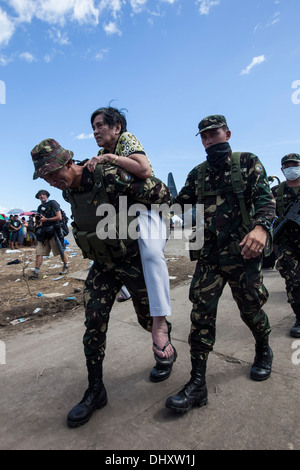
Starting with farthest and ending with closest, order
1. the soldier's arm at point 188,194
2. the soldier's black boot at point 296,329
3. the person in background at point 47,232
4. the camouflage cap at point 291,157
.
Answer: the person in background at point 47,232 < the camouflage cap at point 291,157 < the soldier's black boot at point 296,329 < the soldier's arm at point 188,194

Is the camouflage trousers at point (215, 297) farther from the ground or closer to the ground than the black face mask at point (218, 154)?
closer to the ground

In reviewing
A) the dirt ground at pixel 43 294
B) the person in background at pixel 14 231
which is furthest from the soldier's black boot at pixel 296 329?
the person in background at pixel 14 231

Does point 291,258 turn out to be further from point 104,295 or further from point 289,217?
point 104,295

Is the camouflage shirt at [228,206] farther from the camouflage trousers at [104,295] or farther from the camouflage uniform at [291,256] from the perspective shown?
the camouflage uniform at [291,256]

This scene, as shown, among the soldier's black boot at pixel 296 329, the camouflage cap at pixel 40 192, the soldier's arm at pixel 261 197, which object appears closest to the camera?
the soldier's arm at pixel 261 197

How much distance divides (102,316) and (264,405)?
1.15m

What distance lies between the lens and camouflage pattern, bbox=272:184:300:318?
3.06 metres

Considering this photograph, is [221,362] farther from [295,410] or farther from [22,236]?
[22,236]

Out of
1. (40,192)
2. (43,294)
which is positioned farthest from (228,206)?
(40,192)

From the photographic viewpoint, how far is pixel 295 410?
1888mm

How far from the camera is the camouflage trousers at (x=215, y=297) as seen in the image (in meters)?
2.12

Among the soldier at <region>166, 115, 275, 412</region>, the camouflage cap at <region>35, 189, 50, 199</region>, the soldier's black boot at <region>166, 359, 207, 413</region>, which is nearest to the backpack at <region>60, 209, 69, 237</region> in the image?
the camouflage cap at <region>35, 189, 50, 199</region>

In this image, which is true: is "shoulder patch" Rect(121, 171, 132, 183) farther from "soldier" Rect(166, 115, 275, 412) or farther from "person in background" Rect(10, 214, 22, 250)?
"person in background" Rect(10, 214, 22, 250)

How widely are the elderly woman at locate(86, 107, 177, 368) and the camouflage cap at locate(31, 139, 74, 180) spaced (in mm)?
176
